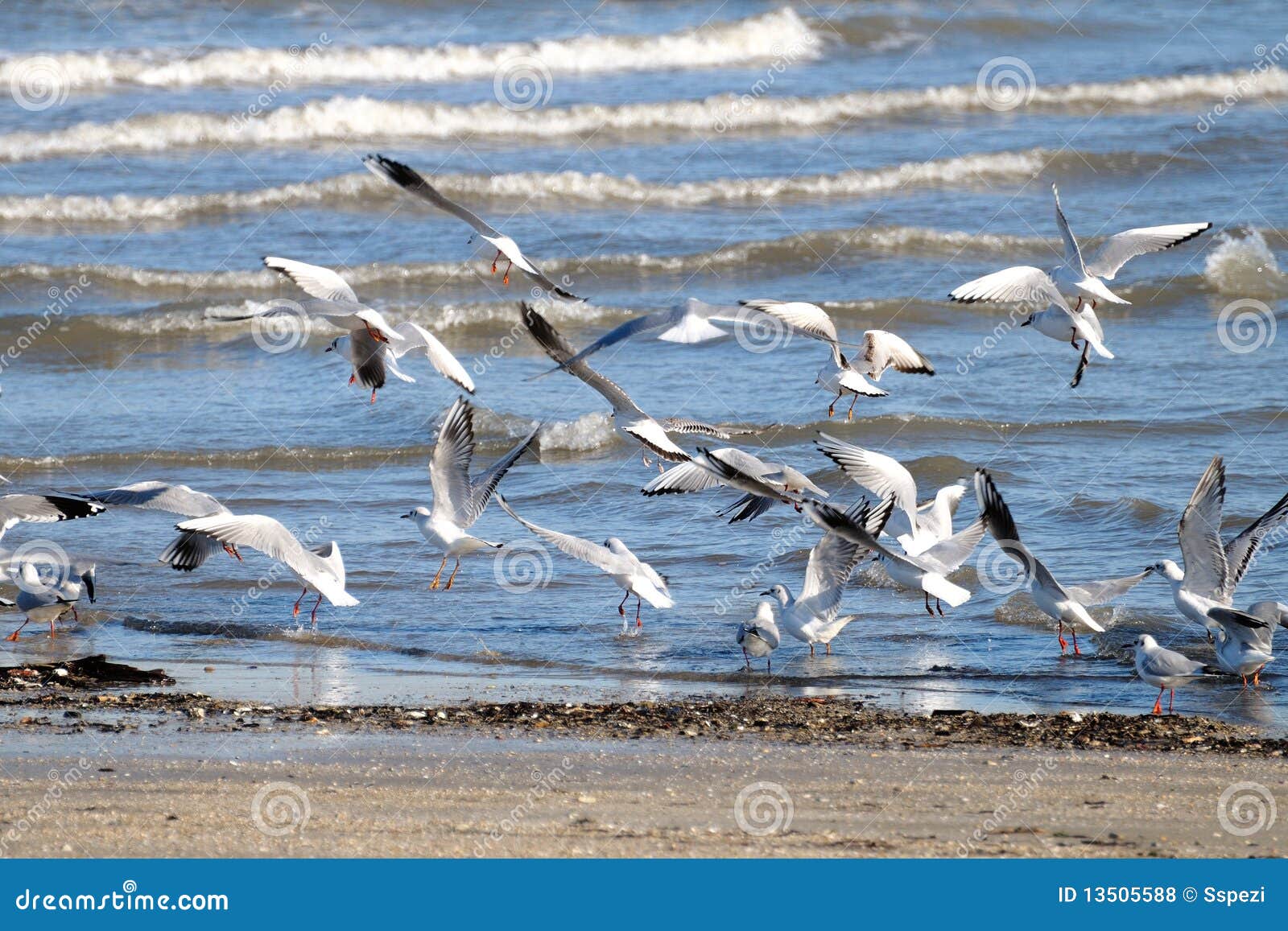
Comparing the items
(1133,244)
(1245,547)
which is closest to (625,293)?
(1133,244)

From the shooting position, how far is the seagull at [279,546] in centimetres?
917

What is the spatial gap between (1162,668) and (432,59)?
25.4 meters

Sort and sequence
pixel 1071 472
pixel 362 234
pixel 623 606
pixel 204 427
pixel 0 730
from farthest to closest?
pixel 362 234, pixel 204 427, pixel 1071 472, pixel 623 606, pixel 0 730

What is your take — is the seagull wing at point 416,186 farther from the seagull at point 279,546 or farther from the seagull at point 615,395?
the seagull at point 279,546

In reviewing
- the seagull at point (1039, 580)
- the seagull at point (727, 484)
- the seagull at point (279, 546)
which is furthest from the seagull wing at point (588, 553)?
the seagull at point (1039, 580)

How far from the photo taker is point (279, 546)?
364 inches

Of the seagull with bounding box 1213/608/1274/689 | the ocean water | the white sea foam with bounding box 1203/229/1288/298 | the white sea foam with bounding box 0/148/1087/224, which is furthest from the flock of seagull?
the white sea foam with bounding box 0/148/1087/224

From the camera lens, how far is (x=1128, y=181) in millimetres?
22734

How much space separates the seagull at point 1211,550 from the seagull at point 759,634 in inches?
92.5

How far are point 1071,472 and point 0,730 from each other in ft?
26.8

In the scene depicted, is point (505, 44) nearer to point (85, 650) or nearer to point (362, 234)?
point (362, 234)

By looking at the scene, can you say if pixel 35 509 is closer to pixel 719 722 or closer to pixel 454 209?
pixel 454 209

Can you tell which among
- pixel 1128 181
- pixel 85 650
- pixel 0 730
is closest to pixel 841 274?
pixel 1128 181

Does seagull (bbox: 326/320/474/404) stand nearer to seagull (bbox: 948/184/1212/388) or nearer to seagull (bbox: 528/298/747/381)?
seagull (bbox: 528/298/747/381)
